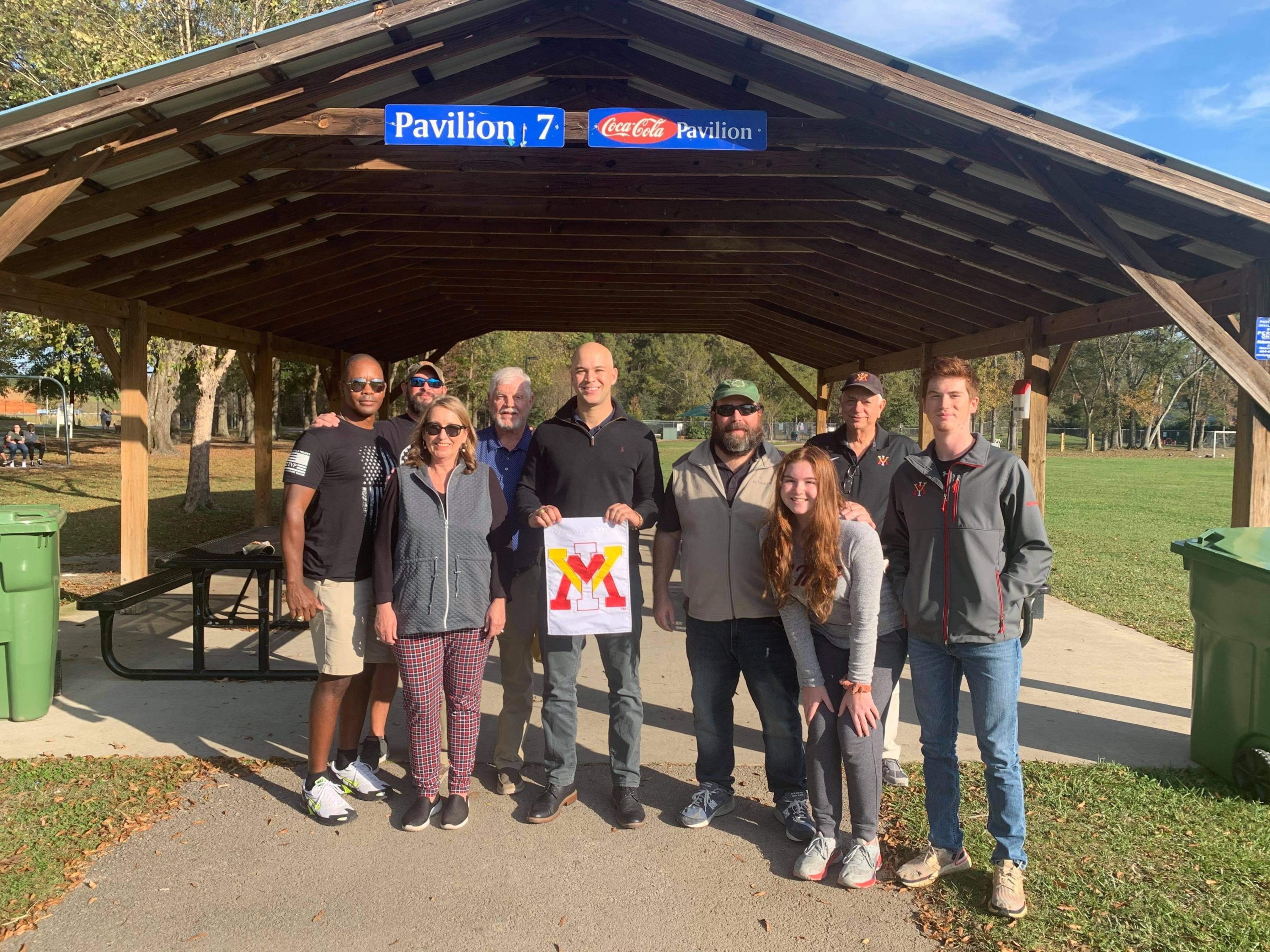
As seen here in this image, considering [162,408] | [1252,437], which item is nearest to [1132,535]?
[1252,437]

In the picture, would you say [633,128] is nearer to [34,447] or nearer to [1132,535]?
[1132,535]

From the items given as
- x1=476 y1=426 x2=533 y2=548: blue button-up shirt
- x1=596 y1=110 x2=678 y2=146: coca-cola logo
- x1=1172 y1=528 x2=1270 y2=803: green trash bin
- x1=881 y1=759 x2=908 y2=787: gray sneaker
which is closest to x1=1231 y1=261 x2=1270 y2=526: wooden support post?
x1=1172 y1=528 x2=1270 y2=803: green trash bin

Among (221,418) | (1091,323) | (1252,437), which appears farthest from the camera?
(221,418)

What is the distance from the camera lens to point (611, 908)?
327cm

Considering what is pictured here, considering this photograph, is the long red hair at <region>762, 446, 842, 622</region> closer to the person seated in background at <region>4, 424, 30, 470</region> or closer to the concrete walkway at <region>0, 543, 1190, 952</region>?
the concrete walkway at <region>0, 543, 1190, 952</region>

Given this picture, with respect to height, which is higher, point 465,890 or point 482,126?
point 482,126

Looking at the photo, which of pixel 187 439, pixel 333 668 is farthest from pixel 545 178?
pixel 187 439

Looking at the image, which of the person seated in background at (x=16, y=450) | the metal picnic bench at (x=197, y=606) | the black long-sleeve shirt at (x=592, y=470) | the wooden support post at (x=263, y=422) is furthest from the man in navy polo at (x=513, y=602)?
the person seated in background at (x=16, y=450)

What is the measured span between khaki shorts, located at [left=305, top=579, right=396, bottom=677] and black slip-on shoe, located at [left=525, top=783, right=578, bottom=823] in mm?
997

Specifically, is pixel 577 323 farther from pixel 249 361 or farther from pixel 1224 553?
pixel 1224 553

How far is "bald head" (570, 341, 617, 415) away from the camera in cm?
384

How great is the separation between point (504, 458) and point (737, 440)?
1306 millimetres

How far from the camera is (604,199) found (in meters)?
7.56

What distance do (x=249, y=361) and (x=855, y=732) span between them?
38.6 feet
